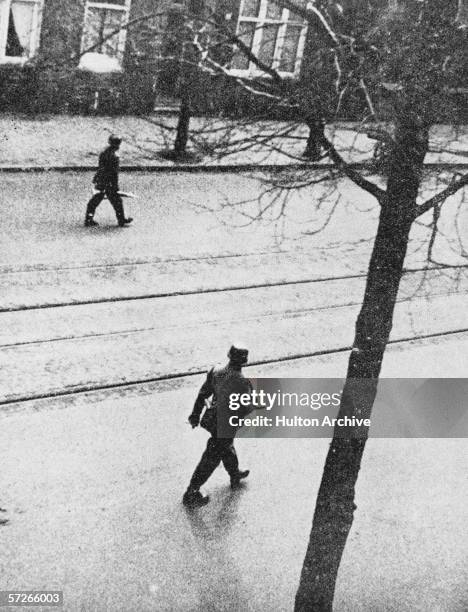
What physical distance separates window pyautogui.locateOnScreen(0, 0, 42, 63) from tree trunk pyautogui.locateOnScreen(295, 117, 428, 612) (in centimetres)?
1386

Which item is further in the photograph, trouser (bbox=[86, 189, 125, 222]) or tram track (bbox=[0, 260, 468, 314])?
trouser (bbox=[86, 189, 125, 222])

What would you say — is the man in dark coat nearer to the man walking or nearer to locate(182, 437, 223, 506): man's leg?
the man walking

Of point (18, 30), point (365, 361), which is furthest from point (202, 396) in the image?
point (18, 30)

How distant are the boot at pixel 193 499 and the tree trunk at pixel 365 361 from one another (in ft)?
5.22

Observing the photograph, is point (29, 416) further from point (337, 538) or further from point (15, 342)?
point (337, 538)

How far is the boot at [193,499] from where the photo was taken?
8.05m

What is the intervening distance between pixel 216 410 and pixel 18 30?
43.6 feet

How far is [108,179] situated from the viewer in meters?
13.7

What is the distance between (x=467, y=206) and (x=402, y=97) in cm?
1234

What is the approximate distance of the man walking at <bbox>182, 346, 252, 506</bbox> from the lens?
773 centimetres

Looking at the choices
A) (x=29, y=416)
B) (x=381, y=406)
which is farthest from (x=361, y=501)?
(x=29, y=416)

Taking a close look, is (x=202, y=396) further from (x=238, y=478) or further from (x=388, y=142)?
(x=388, y=142)

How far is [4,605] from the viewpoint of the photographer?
21.7 feet

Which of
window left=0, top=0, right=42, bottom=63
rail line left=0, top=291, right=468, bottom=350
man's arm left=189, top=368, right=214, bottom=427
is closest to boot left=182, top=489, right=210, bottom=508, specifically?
man's arm left=189, top=368, right=214, bottom=427
